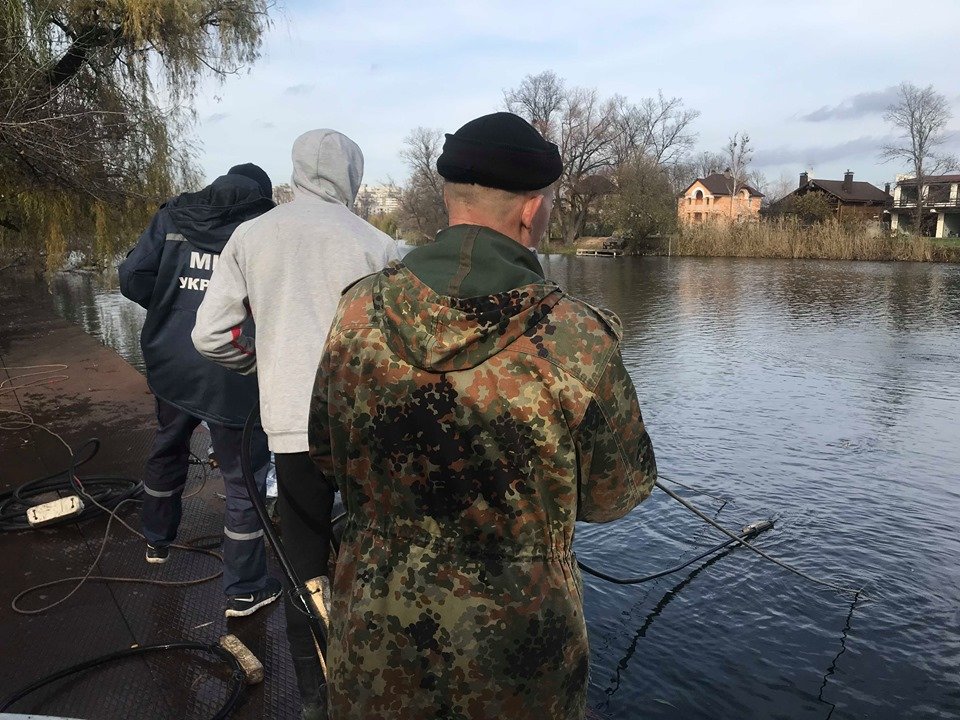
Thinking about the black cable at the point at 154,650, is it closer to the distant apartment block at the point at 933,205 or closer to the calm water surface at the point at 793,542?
the calm water surface at the point at 793,542

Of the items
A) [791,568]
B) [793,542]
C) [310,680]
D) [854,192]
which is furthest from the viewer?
[854,192]

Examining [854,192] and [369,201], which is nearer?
[369,201]

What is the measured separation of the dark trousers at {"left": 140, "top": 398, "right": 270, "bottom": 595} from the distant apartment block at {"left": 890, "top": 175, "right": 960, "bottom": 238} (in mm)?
69617

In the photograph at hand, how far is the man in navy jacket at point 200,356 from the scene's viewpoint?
9.91 feet

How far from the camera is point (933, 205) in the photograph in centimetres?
6350

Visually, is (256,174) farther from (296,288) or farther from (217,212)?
(296,288)

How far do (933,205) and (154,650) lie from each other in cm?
7348

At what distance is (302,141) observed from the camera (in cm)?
260

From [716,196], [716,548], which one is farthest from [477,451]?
[716,196]

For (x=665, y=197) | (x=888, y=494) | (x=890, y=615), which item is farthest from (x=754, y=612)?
(x=665, y=197)

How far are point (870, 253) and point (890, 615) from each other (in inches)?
1584

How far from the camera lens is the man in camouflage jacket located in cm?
145

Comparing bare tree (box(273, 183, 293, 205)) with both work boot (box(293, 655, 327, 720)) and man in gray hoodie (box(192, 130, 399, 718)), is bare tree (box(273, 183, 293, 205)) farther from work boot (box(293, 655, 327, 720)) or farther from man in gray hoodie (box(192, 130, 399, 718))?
work boot (box(293, 655, 327, 720))

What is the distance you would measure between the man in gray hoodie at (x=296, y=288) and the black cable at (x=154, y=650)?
37 centimetres
